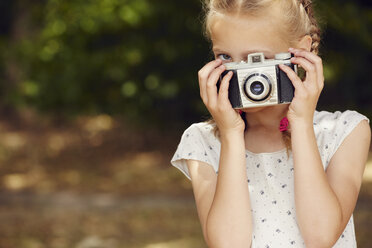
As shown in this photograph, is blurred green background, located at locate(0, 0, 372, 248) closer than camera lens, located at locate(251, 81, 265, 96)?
No

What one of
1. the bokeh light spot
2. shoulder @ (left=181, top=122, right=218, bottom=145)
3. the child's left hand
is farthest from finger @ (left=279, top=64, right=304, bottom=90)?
the bokeh light spot

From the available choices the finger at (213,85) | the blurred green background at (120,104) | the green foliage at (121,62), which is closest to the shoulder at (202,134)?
the finger at (213,85)

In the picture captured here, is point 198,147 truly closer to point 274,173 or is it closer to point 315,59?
point 274,173

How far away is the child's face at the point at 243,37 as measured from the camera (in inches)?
80.0

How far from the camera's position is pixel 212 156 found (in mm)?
2270

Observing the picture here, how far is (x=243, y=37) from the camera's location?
6.66 feet

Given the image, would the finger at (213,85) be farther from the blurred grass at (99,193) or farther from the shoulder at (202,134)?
the blurred grass at (99,193)

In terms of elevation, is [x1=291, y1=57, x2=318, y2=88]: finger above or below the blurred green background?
above

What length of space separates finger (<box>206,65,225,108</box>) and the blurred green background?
10.8ft

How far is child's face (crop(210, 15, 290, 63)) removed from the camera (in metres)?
2.03

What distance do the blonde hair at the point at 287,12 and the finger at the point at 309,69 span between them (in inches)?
6.9

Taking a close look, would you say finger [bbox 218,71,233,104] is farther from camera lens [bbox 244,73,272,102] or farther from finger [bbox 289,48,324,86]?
finger [bbox 289,48,324,86]

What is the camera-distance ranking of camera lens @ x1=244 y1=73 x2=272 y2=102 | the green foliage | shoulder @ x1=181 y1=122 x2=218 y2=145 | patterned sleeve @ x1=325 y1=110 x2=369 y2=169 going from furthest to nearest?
the green foliage, shoulder @ x1=181 y1=122 x2=218 y2=145, patterned sleeve @ x1=325 y1=110 x2=369 y2=169, camera lens @ x1=244 y1=73 x2=272 y2=102

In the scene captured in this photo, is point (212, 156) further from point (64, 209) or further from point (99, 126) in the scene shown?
point (99, 126)
